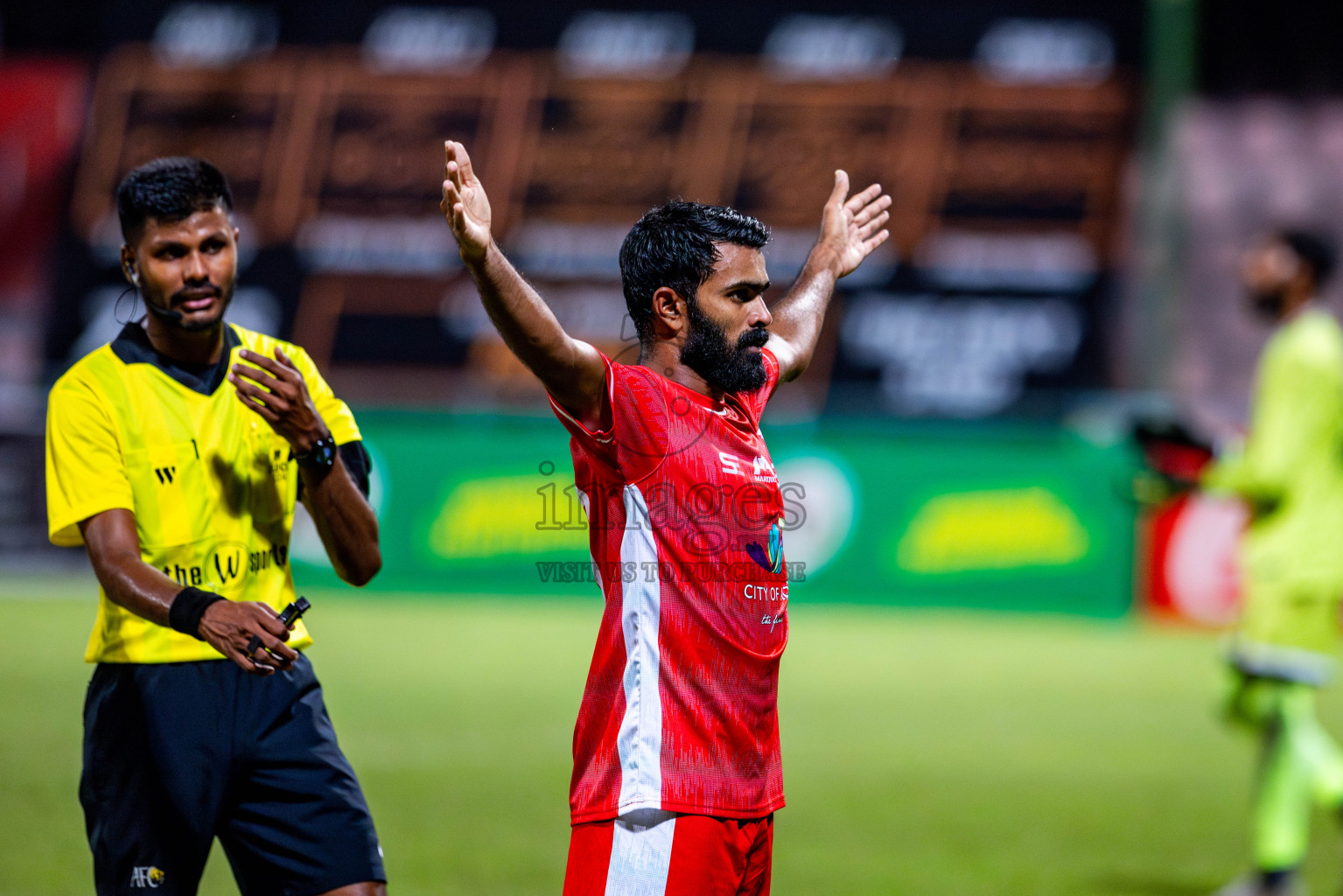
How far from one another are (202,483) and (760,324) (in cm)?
122

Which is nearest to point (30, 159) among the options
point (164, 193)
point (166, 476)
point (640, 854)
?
point (164, 193)

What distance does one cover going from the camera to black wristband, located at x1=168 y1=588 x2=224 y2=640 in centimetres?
280

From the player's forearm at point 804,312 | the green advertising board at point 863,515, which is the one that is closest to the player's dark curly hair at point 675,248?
the player's forearm at point 804,312

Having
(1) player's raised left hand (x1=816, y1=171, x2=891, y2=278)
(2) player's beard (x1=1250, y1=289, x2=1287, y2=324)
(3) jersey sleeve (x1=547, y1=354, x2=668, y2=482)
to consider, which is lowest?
(3) jersey sleeve (x1=547, y1=354, x2=668, y2=482)

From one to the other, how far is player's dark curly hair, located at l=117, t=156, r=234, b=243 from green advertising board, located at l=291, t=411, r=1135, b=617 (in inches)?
331

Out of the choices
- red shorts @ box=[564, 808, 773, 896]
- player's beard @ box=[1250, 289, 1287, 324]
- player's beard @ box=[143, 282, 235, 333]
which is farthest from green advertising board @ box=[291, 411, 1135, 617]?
red shorts @ box=[564, 808, 773, 896]

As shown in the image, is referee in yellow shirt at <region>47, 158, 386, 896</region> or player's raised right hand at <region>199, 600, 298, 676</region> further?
referee in yellow shirt at <region>47, 158, 386, 896</region>

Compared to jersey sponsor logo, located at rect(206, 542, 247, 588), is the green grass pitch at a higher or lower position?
lower

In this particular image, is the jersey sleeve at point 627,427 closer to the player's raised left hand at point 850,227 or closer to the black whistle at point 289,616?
the black whistle at point 289,616

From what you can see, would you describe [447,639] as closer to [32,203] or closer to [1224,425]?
[1224,425]

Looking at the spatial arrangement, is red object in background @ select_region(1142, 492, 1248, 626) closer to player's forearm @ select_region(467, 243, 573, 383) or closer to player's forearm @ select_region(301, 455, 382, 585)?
player's forearm @ select_region(301, 455, 382, 585)

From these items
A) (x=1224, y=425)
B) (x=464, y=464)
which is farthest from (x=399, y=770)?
(x=1224, y=425)

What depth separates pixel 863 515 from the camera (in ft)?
40.0

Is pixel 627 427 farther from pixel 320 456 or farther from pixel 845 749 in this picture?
pixel 845 749
